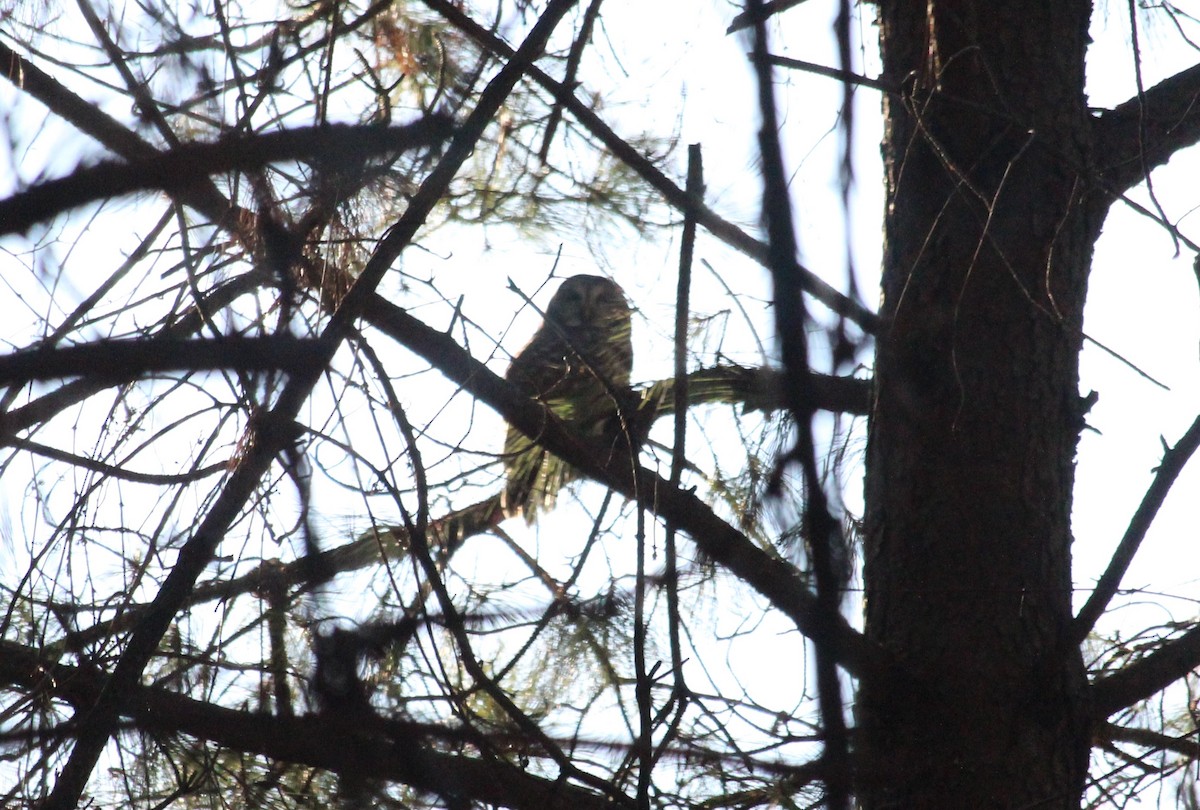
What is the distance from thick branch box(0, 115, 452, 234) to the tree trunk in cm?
103

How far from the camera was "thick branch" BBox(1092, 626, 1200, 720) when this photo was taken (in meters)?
2.03

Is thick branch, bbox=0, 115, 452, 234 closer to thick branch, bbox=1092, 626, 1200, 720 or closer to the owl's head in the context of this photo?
thick branch, bbox=1092, 626, 1200, 720

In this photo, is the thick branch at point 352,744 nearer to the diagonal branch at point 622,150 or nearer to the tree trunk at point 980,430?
the tree trunk at point 980,430

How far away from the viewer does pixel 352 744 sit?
171cm

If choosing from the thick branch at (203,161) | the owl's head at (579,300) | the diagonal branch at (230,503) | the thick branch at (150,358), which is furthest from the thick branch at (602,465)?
the owl's head at (579,300)

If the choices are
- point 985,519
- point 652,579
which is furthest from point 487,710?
point 985,519

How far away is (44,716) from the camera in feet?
6.35

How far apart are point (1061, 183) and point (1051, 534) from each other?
668 millimetres

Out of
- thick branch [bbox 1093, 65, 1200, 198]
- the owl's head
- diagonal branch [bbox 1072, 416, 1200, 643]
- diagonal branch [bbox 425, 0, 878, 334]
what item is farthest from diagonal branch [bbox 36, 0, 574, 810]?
the owl's head

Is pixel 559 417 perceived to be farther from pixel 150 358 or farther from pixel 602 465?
pixel 150 358

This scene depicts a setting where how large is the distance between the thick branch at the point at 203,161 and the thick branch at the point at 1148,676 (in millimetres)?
1590

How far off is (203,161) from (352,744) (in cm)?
109

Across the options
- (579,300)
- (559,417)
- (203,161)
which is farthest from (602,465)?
(579,300)

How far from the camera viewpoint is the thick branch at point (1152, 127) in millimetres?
2334
